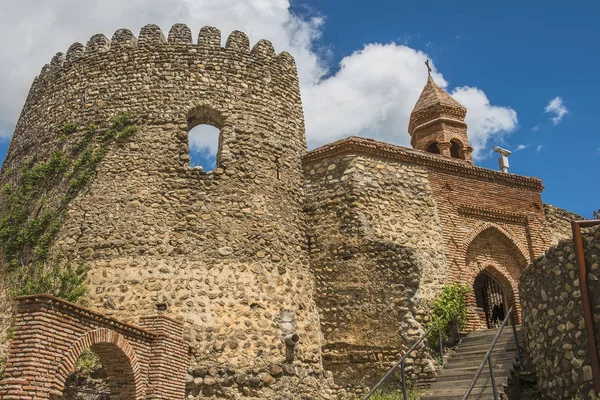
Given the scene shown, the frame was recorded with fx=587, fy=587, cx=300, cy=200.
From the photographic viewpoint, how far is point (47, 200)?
14.2m

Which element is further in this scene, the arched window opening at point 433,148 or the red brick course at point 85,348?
the arched window opening at point 433,148

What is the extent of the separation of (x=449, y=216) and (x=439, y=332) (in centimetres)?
354

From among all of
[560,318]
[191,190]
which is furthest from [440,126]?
[560,318]

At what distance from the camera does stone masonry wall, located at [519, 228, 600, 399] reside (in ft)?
28.7

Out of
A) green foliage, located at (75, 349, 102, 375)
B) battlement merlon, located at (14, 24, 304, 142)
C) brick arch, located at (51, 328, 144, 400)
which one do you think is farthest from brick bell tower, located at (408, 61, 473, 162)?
brick arch, located at (51, 328, 144, 400)

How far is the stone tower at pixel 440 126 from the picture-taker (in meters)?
22.5

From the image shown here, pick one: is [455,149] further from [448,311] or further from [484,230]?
[448,311]

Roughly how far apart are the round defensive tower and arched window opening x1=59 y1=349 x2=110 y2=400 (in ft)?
3.57

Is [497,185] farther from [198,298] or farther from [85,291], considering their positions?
[85,291]

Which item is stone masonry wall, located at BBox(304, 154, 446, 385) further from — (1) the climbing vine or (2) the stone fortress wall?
(1) the climbing vine

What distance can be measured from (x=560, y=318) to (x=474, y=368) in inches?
123

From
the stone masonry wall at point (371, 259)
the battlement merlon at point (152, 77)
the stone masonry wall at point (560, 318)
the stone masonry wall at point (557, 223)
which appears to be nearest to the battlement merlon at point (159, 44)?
the battlement merlon at point (152, 77)

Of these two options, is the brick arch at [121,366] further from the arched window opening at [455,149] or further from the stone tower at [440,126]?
the arched window opening at [455,149]

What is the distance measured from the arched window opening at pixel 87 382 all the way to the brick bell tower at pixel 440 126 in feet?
48.5
